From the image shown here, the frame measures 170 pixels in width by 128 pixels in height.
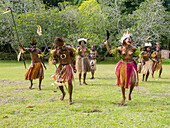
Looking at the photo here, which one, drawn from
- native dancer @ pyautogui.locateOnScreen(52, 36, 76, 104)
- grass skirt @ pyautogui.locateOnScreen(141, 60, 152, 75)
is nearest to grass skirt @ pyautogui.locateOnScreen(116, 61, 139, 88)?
native dancer @ pyautogui.locateOnScreen(52, 36, 76, 104)

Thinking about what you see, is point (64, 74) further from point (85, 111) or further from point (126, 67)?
point (126, 67)

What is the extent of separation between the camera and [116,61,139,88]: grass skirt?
549 cm

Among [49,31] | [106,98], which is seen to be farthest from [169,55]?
[106,98]

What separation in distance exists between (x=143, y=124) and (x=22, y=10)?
31231mm

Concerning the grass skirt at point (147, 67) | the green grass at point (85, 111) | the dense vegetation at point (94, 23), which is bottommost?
the green grass at point (85, 111)

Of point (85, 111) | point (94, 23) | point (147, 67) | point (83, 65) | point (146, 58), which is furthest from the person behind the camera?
point (94, 23)

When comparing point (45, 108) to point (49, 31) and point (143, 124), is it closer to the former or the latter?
point (143, 124)

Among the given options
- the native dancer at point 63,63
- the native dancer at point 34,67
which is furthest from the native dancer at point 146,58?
the native dancer at point 63,63

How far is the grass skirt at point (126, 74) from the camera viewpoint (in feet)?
18.0

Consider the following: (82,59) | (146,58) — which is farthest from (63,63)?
(146,58)

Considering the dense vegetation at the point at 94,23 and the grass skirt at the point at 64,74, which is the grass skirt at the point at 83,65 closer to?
the grass skirt at the point at 64,74

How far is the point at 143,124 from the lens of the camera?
3971 mm

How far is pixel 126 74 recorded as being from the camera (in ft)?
18.1

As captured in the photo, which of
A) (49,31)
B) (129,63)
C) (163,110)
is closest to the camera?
(163,110)
